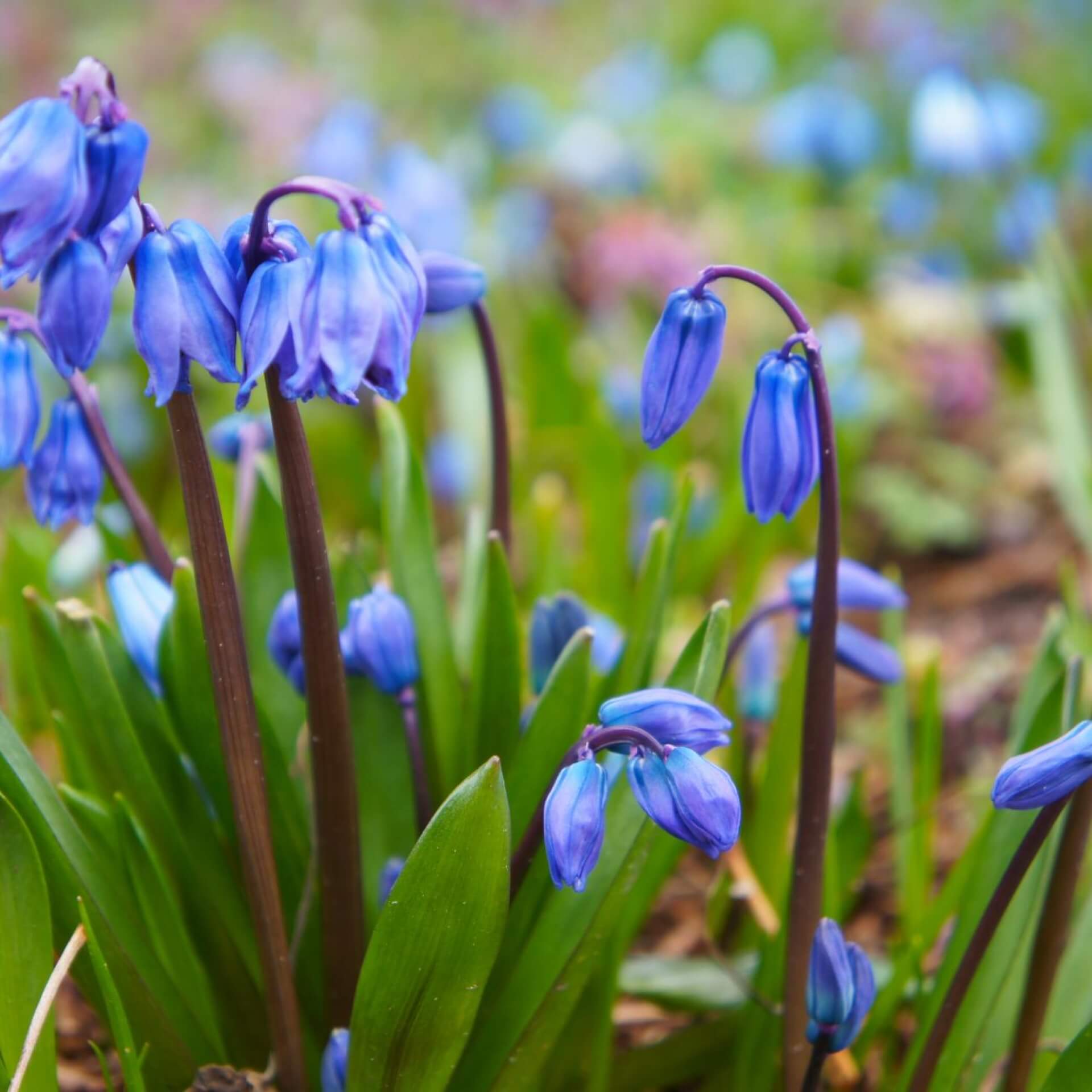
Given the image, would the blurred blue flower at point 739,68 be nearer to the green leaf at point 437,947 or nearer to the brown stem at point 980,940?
the brown stem at point 980,940

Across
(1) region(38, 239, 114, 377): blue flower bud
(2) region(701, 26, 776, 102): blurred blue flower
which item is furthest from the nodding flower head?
(2) region(701, 26, 776, 102): blurred blue flower

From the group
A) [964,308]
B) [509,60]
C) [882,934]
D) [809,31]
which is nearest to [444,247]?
[964,308]

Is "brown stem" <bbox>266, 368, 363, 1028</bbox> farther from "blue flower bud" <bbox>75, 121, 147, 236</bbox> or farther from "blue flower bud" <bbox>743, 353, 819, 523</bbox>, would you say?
"blue flower bud" <bbox>743, 353, 819, 523</bbox>

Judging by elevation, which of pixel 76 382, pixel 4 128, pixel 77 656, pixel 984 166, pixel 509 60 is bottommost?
pixel 77 656

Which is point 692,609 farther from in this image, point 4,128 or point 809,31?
point 809,31

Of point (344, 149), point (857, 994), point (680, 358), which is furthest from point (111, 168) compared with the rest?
point (344, 149)

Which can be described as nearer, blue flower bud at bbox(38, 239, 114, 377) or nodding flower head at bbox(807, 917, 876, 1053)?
blue flower bud at bbox(38, 239, 114, 377)
